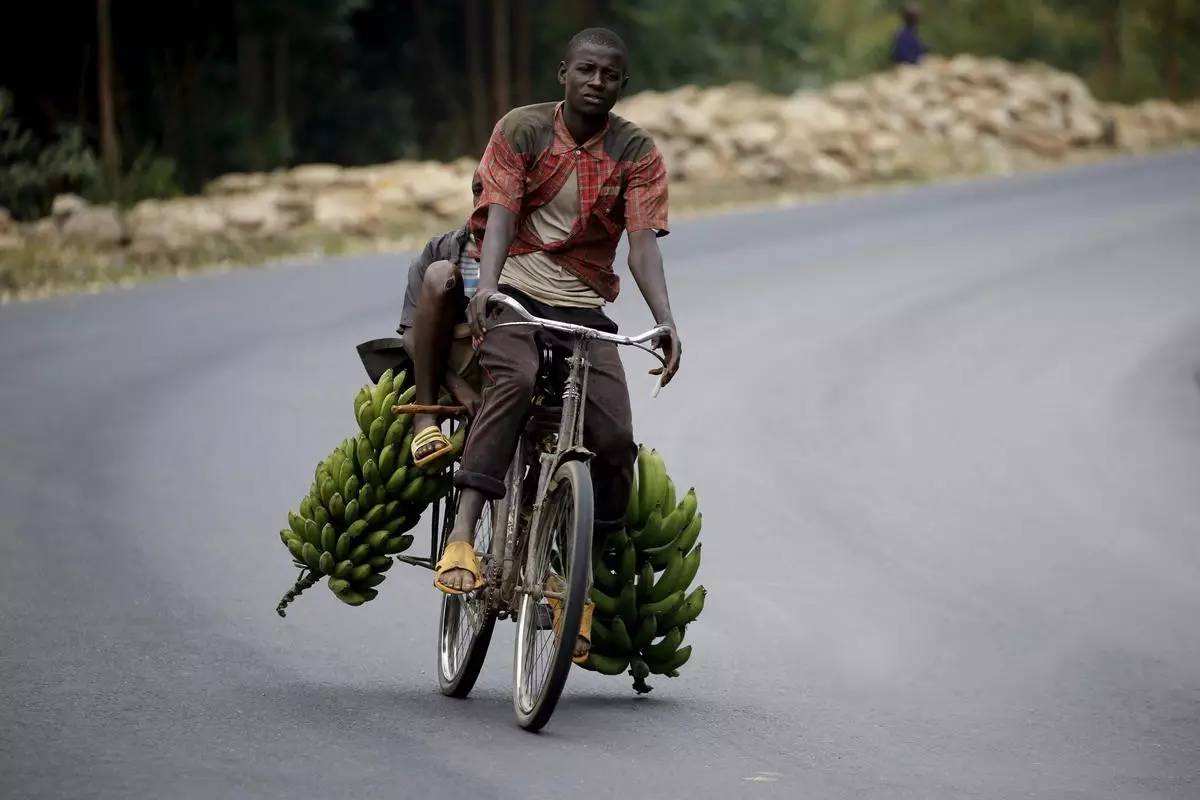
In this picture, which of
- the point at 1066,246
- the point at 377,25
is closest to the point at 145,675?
the point at 1066,246

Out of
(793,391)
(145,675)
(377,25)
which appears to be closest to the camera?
(145,675)

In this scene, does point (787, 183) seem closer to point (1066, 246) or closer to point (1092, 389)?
point (1066, 246)

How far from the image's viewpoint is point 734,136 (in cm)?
A: 2739

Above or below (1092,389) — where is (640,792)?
above

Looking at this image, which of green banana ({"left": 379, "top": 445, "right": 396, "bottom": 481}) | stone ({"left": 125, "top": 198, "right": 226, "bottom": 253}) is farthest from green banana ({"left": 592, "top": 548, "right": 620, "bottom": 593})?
stone ({"left": 125, "top": 198, "right": 226, "bottom": 253})

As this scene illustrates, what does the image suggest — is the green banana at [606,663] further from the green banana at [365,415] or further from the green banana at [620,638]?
the green banana at [365,415]

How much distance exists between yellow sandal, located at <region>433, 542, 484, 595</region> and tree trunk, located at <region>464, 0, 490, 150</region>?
98.8 ft

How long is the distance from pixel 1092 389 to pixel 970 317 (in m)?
2.66

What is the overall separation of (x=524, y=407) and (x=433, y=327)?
0.54 m

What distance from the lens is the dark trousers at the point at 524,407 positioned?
22.5 ft

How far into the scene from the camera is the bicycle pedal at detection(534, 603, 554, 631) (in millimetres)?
6945

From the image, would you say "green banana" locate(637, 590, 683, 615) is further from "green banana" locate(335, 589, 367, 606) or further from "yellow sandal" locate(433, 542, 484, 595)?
"green banana" locate(335, 589, 367, 606)

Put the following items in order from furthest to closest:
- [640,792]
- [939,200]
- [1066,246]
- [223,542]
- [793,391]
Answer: [939,200] → [1066,246] → [793,391] → [223,542] → [640,792]

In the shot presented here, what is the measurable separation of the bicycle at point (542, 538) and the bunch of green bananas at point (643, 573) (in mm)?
357
